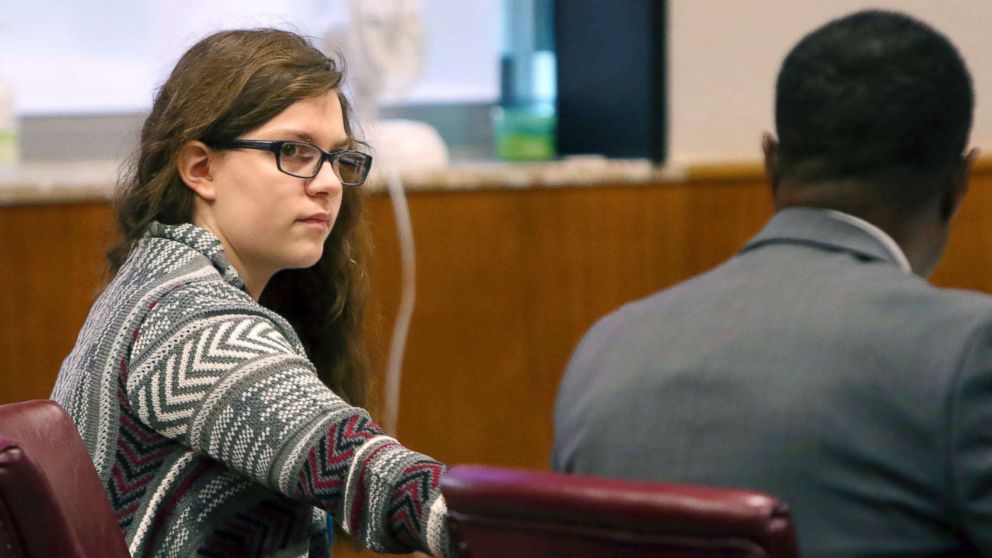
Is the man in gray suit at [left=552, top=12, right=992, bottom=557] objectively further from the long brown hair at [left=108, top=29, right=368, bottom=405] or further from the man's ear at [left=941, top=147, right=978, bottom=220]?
the long brown hair at [left=108, top=29, right=368, bottom=405]

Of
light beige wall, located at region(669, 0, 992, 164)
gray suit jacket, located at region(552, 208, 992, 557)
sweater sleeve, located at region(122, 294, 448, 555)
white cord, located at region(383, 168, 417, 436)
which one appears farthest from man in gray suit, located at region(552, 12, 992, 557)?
light beige wall, located at region(669, 0, 992, 164)

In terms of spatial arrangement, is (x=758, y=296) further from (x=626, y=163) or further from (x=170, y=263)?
(x=626, y=163)

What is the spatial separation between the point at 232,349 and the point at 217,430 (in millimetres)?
79

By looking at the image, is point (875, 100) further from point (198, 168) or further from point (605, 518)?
point (198, 168)

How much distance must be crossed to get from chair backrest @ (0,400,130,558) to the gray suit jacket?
43 centimetres

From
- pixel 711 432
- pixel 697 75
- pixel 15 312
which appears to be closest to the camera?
pixel 711 432

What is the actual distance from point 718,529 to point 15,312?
1959 mm

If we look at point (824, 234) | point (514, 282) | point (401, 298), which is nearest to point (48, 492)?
point (824, 234)

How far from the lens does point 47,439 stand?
3.77 feet

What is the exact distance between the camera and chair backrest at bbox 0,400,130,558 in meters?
1.03

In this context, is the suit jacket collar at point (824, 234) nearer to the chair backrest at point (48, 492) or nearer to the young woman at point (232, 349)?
the young woman at point (232, 349)

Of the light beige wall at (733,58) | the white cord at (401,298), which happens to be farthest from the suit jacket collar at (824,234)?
the light beige wall at (733,58)

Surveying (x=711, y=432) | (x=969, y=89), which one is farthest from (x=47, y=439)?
(x=969, y=89)

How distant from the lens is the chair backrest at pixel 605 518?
838mm
